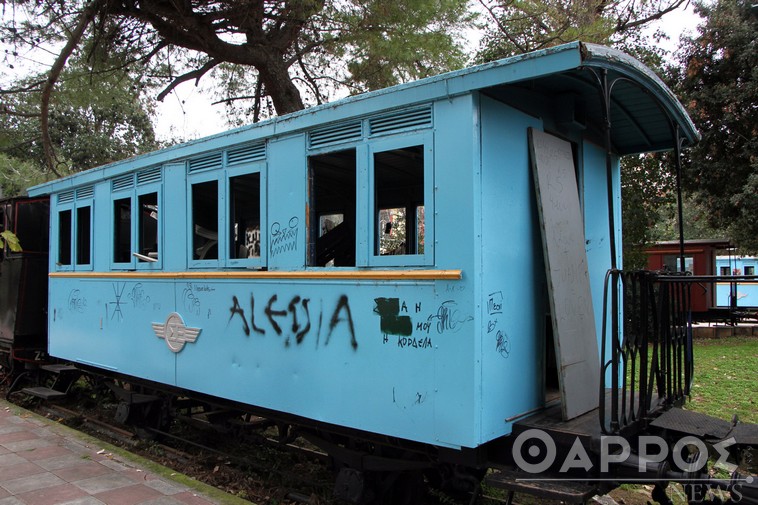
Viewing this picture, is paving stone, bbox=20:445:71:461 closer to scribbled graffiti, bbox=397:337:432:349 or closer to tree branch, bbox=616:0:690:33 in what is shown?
scribbled graffiti, bbox=397:337:432:349

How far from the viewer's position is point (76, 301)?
723 centimetres

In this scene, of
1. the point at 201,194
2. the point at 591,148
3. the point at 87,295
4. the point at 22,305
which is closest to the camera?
the point at 591,148

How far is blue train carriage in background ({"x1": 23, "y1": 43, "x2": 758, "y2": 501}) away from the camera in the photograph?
138 inches

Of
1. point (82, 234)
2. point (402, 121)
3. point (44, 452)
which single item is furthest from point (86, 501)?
point (82, 234)

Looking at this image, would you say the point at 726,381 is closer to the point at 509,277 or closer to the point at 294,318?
the point at 509,277

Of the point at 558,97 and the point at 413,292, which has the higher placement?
the point at 558,97

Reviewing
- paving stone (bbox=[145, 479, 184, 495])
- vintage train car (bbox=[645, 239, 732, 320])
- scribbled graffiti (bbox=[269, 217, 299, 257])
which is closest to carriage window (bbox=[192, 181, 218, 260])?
scribbled graffiti (bbox=[269, 217, 299, 257])

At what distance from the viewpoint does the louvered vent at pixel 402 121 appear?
3.75 m

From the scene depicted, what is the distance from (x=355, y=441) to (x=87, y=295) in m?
4.29

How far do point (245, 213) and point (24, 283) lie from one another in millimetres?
4442

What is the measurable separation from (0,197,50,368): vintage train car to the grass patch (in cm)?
878

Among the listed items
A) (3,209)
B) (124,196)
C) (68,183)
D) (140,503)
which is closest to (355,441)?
(140,503)

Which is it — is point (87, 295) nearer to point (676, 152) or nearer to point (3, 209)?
point (3, 209)

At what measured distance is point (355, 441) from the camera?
4547mm
